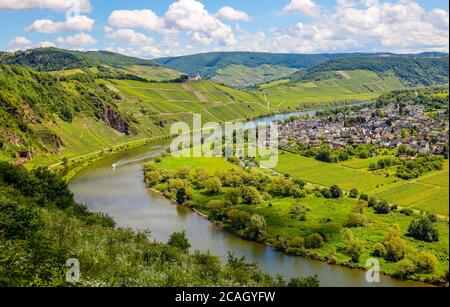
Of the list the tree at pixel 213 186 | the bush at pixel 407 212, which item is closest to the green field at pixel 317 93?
the tree at pixel 213 186

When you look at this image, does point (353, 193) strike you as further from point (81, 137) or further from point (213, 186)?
point (81, 137)

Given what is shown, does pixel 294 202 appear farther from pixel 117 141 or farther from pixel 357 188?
pixel 117 141

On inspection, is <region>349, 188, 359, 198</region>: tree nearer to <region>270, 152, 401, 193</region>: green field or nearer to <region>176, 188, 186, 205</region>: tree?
<region>270, 152, 401, 193</region>: green field

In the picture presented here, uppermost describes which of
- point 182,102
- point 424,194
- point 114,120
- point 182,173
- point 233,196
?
point 182,102

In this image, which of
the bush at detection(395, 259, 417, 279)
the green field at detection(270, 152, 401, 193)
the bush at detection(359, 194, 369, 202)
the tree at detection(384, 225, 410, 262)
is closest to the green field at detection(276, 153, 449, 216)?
the green field at detection(270, 152, 401, 193)

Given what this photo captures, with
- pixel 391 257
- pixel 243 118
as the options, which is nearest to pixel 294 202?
pixel 391 257

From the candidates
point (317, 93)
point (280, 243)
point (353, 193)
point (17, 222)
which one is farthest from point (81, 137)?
point (317, 93)
